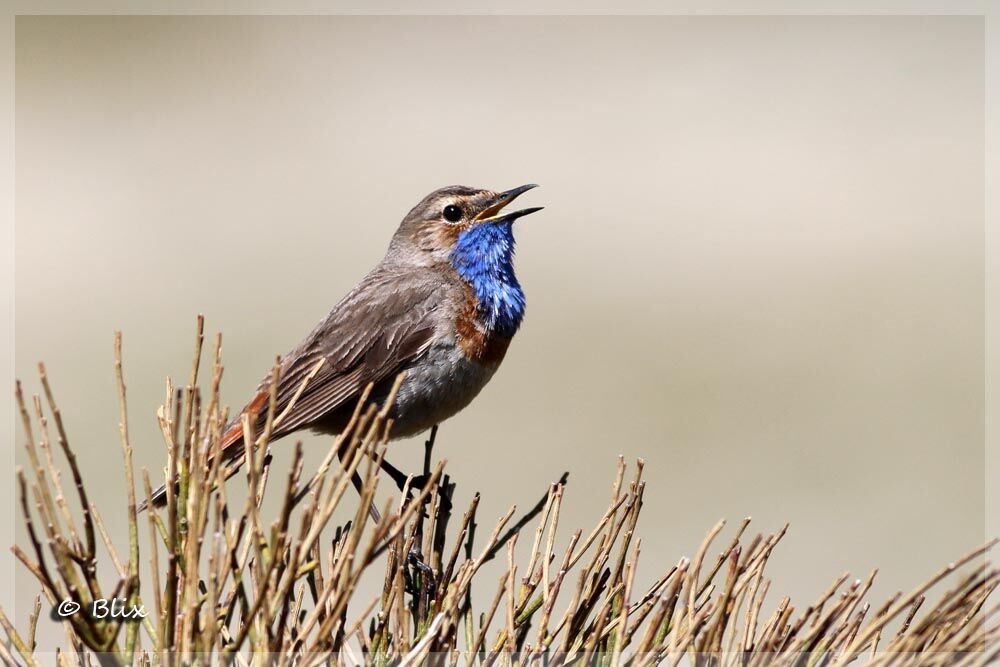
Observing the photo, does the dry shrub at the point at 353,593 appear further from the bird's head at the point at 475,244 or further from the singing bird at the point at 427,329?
the bird's head at the point at 475,244

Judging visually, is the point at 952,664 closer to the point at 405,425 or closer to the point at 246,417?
the point at 246,417

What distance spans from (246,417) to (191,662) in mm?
462

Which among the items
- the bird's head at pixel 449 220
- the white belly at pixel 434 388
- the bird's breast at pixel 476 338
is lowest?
the white belly at pixel 434 388

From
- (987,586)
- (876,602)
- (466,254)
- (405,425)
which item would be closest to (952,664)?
(987,586)

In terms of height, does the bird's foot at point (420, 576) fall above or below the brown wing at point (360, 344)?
below

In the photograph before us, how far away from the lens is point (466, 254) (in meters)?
4.50

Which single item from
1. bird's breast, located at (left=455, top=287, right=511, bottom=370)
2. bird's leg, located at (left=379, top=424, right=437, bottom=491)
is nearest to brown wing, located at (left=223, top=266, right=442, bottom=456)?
bird's breast, located at (left=455, top=287, right=511, bottom=370)

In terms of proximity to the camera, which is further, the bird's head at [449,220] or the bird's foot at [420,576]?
the bird's head at [449,220]

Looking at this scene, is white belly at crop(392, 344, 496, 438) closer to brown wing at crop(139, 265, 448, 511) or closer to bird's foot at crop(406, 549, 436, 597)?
brown wing at crop(139, 265, 448, 511)

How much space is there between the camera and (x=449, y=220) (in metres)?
4.64

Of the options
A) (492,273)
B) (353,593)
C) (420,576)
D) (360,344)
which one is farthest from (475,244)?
(353,593)

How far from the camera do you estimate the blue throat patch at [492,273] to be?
4.31m

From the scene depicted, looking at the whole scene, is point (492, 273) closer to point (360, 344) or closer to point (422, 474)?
point (360, 344)

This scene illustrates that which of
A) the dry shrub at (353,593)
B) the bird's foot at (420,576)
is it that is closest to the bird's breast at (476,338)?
the bird's foot at (420,576)
